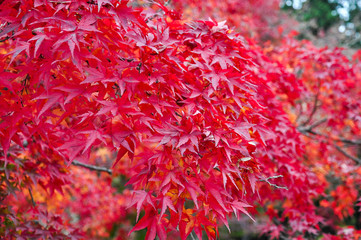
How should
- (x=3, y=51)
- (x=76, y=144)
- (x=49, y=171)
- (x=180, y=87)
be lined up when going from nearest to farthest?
(x=76, y=144) < (x=180, y=87) < (x=3, y=51) < (x=49, y=171)

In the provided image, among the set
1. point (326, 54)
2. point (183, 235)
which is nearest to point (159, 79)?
point (183, 235)

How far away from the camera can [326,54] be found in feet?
11.3

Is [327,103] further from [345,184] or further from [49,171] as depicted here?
[49,171]

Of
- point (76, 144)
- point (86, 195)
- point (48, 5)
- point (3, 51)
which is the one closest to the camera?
Result: point (76, 144)

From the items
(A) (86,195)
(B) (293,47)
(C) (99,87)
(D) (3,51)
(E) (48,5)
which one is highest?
(B) (293,47)

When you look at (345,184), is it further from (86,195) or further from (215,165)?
(86,195)

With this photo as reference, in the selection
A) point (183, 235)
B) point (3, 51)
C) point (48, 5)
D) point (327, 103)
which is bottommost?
point (3, 51)

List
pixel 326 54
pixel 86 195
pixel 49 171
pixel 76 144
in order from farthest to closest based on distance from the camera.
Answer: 1. pixel 86 195
2. pixel 326 54
3. pixel 49 171
4. pixel 76 144

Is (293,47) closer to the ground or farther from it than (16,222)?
farther from it

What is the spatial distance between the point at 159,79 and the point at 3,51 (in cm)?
141

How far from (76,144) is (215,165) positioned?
68cm

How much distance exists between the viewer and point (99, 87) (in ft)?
4.42

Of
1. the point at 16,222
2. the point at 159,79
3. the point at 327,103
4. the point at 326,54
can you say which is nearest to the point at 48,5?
the point at 159,79

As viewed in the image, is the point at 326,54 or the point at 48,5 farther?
the point at 326,54
